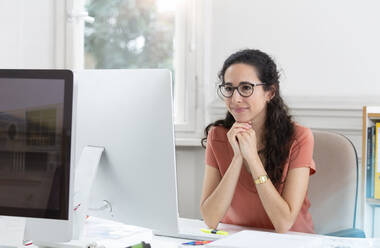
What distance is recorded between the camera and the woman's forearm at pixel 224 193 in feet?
6.17

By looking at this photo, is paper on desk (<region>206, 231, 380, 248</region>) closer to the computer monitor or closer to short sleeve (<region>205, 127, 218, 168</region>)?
the computer monitor

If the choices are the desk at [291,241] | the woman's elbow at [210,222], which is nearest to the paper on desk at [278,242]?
the desk at [291,241]

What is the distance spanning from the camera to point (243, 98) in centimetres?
192

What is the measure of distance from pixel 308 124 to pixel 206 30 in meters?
0.74

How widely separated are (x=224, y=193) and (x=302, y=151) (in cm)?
33

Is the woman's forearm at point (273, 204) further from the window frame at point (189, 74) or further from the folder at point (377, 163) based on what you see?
the window frame at point (189, 74)

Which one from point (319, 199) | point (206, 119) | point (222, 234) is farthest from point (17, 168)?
point (206, 119)

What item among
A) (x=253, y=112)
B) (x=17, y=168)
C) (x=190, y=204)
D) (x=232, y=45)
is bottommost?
(x=190, y=204)

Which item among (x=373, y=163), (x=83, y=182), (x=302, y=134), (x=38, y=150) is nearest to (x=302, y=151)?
(x=302, y=134)

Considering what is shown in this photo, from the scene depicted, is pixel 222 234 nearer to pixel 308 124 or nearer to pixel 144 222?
pixel 144 222

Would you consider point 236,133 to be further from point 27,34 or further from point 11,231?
point 27,34

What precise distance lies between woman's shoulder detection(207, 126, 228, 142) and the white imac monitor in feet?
2.39

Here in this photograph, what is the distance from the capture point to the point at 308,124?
8.71 feet

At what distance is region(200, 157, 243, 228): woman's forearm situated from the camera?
1.88 metres
